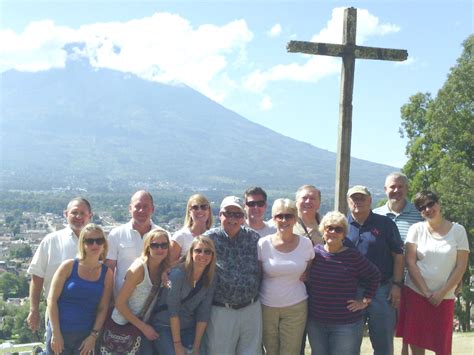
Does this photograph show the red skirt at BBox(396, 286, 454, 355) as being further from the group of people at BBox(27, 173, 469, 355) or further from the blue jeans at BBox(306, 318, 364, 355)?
the blue jeans at BBox(306, 318, 364, 355)

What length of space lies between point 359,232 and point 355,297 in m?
0.54

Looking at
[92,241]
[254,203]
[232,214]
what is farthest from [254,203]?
[92,241]

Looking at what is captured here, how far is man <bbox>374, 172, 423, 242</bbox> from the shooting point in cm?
532

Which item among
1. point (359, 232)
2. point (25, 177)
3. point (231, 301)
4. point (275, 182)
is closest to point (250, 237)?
point (231, 301)

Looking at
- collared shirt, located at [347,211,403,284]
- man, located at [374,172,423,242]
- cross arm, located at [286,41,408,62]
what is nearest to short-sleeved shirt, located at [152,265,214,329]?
collared shirt, located at [347,211,403,284]

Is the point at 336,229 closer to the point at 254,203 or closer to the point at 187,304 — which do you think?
the point at 254,203

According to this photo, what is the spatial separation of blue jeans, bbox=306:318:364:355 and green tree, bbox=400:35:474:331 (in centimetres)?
812

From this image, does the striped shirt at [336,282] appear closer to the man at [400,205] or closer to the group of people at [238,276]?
the group of people at [238,276]

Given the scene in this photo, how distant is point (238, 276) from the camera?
453 cm

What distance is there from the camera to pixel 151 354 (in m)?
4.56

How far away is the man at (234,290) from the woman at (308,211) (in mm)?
529

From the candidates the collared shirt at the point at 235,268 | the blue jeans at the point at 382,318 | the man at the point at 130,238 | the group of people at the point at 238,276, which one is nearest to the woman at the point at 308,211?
the group of people at the point at 238,276

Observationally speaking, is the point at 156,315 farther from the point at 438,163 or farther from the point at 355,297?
the point at 438,163

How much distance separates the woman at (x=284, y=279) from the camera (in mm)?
4578
